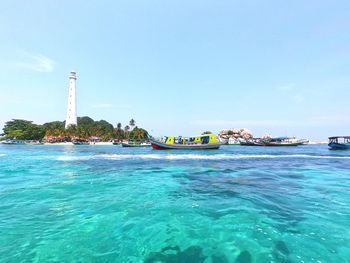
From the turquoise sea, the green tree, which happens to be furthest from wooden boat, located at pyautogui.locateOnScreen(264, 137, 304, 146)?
the green tree

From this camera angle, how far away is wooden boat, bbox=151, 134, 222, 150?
5000 cm

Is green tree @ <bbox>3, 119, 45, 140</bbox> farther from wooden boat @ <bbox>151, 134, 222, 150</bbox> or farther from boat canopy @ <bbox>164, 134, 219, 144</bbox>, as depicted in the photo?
boat canopy @ <bbox>164, 134, 219, 144</bbox>

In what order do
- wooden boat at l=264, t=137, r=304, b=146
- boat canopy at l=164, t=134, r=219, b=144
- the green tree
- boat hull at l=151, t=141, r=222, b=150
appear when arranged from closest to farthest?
boat hull at l=151, t=141, r=222, b=150, boat canopy at l=164, t=134, r=219, b=144, wooden boat at l=264, t=137, r=304, b=146, the green tree

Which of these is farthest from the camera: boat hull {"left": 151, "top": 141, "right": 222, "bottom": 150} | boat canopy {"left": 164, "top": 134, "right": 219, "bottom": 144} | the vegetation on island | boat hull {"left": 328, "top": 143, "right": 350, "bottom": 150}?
the vegetation on island

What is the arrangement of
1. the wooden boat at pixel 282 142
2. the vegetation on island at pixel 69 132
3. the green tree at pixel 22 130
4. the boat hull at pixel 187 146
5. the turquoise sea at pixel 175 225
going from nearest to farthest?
the turquoise sea at pixel 175 225
the boat hull at pixel 187 146
the wooden boat at pixel 282 142
the vegetation on island at pixel 69 132
the green tree at pixel 22 130

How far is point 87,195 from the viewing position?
9.46 meters

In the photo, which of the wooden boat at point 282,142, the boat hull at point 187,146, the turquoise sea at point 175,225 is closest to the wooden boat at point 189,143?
the boat hull at point 187,146

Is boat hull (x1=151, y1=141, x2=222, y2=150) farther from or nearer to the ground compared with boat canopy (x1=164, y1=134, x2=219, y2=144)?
nearer to the ground

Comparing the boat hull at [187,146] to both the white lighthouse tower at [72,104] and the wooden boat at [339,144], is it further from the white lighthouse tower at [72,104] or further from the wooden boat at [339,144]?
the white lighthouse tower at [72,104]

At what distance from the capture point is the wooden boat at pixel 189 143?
50.0 metres

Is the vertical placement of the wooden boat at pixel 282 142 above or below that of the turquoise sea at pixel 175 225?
above

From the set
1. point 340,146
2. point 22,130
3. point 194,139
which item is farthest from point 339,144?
point 22,130

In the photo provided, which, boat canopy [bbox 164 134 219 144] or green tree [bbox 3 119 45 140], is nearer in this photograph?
boat canopy [bbox 164 134 219 144]

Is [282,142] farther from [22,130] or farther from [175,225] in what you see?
[22,130]
